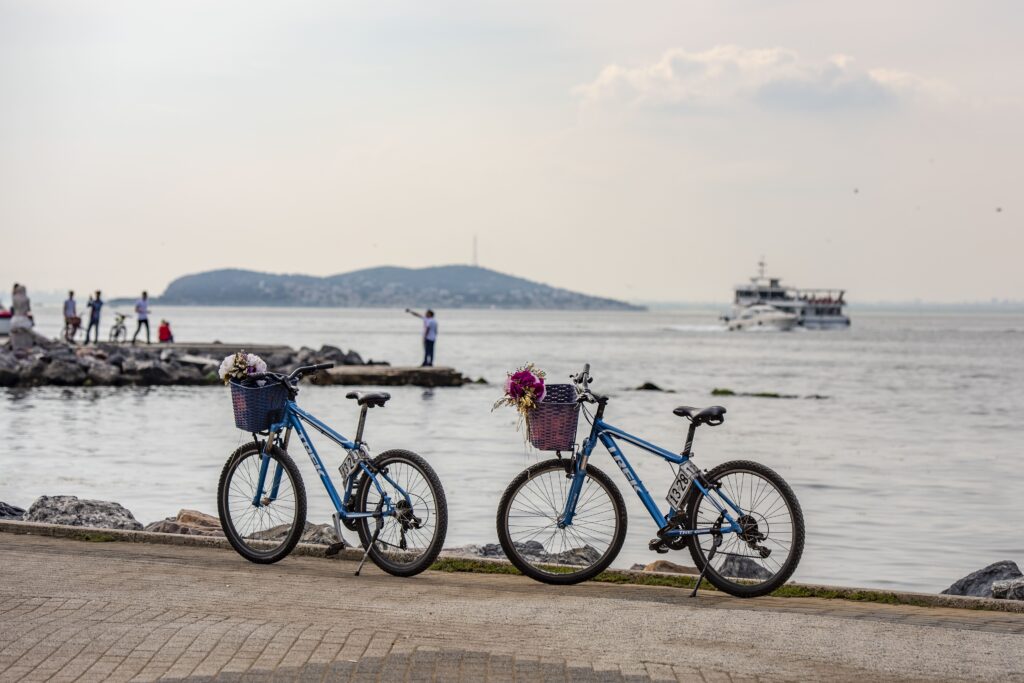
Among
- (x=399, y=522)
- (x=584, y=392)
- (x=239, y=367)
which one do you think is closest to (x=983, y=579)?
(x=584, y=392)

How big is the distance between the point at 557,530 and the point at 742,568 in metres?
1.18

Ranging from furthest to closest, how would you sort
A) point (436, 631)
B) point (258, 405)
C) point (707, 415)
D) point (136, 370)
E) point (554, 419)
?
point (136, 370) < point (258, 405) < point (554, 419) < point (707, 415) < point (436, 631)

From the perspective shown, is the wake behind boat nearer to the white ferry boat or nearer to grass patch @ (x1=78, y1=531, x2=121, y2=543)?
the white ferry boat

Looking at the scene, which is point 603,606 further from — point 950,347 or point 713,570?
point 950,347

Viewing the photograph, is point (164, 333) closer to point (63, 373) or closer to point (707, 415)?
point (63, 373)

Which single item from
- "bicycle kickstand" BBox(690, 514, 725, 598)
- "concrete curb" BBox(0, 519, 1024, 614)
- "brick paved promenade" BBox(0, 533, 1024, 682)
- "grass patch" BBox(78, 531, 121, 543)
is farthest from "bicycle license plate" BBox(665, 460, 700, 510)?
"grass patch" BBox(78, 531, 121, 543)

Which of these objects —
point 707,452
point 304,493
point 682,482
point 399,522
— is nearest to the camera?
point 682,482

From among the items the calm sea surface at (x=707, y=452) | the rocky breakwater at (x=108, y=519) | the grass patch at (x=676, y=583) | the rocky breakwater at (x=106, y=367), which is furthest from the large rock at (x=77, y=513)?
the rocky breakwater at (x=106, y=367)

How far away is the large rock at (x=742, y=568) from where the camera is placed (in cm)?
782

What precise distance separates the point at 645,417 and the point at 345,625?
85.4 ft

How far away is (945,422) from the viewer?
108ft

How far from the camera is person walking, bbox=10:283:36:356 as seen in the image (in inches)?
1467

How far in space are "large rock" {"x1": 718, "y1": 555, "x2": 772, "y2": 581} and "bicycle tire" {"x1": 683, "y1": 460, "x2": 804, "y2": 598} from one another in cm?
1

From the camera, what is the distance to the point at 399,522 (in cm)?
830
